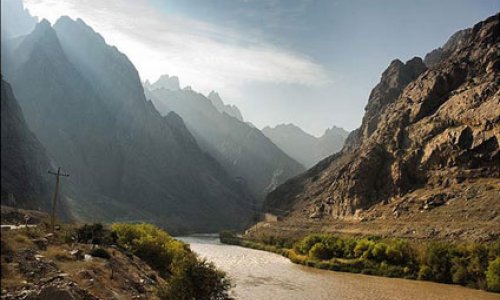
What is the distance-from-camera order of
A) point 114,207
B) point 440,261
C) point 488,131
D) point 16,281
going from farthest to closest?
point 114,207, point 488,131, point 440,261, point 16,281

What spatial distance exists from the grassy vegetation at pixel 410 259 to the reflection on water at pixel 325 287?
2129 millimetres

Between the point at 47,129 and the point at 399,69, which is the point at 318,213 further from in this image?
the point at 47,129

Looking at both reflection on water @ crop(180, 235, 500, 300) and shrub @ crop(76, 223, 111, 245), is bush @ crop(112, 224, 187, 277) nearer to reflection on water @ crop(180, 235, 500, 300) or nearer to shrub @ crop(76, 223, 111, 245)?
shrub @ crop(76, 223, 111, 245)

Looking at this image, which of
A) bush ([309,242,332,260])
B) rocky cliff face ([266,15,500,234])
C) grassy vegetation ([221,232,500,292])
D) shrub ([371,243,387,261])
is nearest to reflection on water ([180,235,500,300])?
grassy vegetation ([221,232,500,292])

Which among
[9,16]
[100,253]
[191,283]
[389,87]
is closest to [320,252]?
[100,253]

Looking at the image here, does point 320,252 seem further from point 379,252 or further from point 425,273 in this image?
point 425,273

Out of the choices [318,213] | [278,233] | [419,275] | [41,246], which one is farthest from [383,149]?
[41,246]

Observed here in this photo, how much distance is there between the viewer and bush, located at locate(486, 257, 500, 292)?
4578 cm

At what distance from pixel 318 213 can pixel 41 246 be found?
99.7 meters

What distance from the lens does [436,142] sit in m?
96.9

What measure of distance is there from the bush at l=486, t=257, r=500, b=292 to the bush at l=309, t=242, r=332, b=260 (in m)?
28.5

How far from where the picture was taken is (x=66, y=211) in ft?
387

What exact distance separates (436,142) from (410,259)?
4404 centimetres

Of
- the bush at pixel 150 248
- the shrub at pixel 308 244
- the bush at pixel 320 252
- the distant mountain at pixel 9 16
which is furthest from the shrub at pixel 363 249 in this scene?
the distant mountain at pixel 9 16
